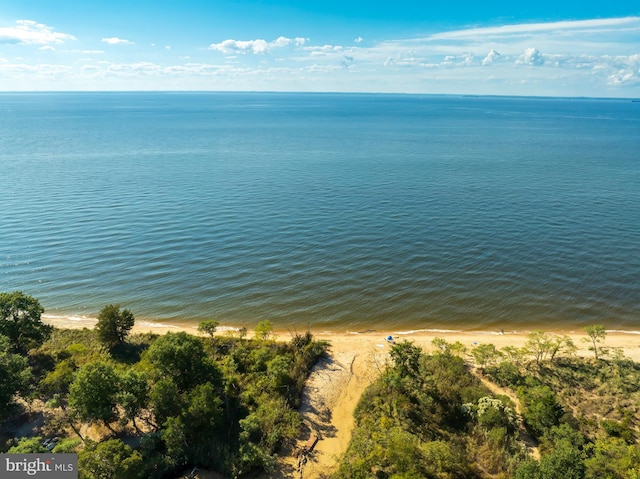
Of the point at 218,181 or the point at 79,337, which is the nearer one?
the point at 79,337

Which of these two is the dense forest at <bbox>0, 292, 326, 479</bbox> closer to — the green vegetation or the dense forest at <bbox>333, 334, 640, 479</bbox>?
the green vegetation

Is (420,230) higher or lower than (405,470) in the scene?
higher

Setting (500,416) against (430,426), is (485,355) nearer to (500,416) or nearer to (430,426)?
(500,416)

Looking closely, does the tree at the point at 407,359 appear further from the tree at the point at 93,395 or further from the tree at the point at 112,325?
the tree at the point at 112,325

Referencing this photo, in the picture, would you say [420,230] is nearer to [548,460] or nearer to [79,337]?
[548,460]

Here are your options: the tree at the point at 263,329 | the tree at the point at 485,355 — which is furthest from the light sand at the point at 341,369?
the tree at the point at 485,355

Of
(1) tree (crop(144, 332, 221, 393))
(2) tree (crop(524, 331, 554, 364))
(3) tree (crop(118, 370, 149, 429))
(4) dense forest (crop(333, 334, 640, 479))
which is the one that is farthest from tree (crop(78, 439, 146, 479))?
(2) tree (crop(524, 331, 554, 364))

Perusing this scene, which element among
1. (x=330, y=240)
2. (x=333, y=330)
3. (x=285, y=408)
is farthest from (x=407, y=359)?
(x=330, y=240)

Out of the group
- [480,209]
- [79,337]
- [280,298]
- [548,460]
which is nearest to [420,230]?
[480,209]
